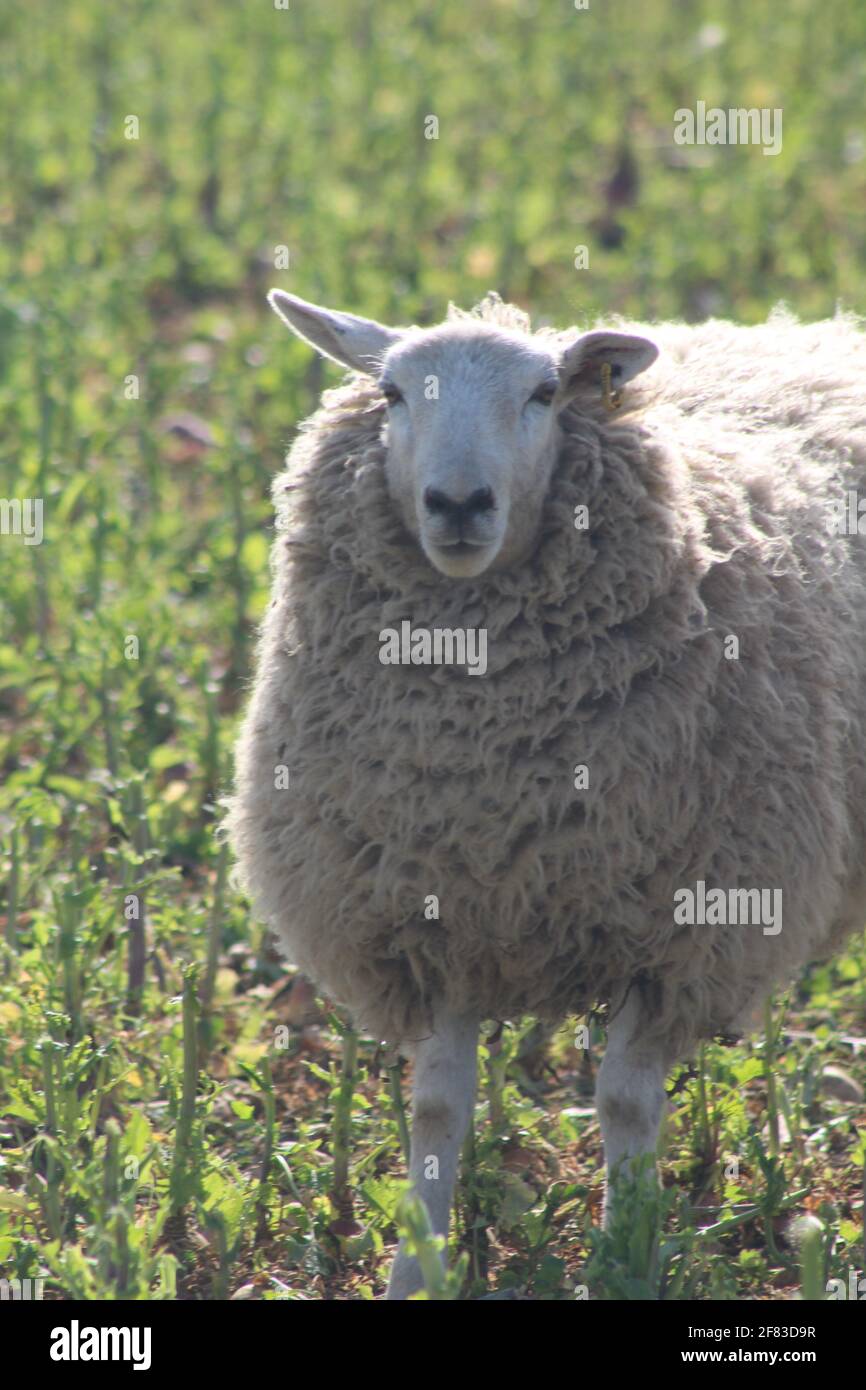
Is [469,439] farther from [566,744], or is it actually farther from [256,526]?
[256,526]

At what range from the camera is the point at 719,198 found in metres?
9.62

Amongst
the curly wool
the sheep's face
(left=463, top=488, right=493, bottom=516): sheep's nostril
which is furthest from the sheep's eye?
(left=463, top=488, right=493, bottom=516): sheep's nostril

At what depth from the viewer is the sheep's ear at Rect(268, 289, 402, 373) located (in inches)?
157

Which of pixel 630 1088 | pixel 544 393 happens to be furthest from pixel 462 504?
pixel 630 1088

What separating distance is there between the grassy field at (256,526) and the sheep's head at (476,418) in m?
1.13

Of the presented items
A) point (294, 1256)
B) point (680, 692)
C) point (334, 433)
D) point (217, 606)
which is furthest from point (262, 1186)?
point (217, 606)

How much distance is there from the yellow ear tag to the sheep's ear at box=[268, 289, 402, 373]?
0.46 m

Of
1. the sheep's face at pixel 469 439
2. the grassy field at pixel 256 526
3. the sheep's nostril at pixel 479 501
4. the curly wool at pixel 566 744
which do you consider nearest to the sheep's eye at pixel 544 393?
the sheep's face at pixel 469 439

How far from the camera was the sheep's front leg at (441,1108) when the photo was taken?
12.0ft

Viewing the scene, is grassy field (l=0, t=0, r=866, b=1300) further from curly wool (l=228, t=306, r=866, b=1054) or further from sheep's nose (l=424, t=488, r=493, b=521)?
sheep's nose (l=424, t=488, r=493, b=521)

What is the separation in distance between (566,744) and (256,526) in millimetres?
3388

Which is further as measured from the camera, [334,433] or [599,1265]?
[334,433]
